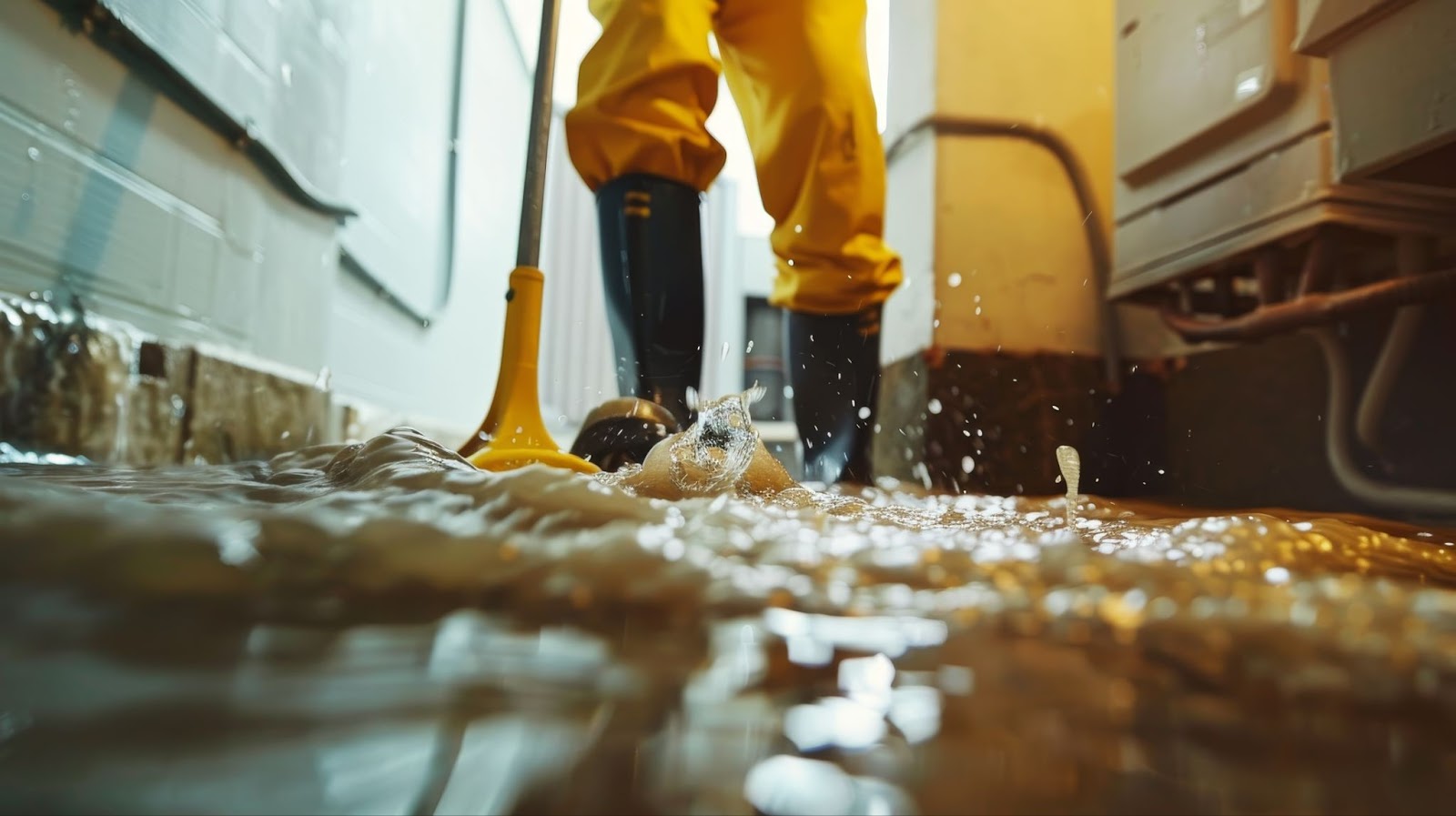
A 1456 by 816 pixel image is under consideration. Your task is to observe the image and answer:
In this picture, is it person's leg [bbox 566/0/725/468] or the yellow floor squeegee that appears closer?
the yellow floor squeegee

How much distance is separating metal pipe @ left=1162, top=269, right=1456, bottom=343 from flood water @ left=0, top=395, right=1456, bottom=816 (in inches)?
34.3

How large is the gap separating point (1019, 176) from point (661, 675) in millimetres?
1919

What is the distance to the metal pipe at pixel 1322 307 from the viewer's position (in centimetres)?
90

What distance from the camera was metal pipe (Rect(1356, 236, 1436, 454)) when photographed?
931 millimetres

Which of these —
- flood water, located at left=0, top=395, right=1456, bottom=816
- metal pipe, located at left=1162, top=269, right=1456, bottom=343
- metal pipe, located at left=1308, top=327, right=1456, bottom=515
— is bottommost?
flood water, located at left=0, top=395, right=1456, bottom=816

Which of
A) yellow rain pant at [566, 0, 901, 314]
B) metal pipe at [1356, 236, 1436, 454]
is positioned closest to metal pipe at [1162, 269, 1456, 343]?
metal pipe at [1356, 236, 1436, 454]

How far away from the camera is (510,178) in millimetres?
3283

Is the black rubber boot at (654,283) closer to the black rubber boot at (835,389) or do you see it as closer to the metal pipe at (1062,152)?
the black rubber boot at (835,389)

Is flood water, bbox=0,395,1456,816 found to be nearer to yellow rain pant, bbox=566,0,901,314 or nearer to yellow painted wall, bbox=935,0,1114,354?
yellow rain pant, bbox=566,0,901,314

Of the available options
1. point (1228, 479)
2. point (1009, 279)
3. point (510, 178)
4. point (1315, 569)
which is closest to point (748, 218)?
point (510, 178)

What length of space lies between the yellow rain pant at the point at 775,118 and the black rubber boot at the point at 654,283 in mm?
37

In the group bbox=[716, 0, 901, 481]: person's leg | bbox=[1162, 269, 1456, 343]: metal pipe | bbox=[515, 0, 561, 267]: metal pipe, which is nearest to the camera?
bbox=[1162, 269, 1456, 343]: metal pipe

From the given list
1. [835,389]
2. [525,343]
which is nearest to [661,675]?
[525,343]

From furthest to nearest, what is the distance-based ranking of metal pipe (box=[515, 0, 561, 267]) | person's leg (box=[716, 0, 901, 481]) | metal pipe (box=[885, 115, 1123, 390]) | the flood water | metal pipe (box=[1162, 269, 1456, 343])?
metal pipe (box=[885, 115, 1123, 390])
person's leg (box=[716, 0, 901, 481])
metal pipe (box=[515, 0, 561, 267])
metal pipe (box=[1162, 269, 1456, 343])
the flood water
